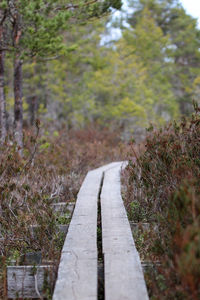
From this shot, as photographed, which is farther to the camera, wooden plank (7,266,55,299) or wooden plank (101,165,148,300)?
wooden plank (7,266,55,299)

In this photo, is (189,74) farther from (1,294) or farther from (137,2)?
(1,294)

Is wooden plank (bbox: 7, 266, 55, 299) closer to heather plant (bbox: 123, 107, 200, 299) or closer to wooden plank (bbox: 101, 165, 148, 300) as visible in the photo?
wooden plank (bbox: 101, 165, 148, 300)

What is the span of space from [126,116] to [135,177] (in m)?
13.2

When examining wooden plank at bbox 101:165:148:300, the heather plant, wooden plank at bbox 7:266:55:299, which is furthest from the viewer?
wooden plank at bbox 7:266:55:299

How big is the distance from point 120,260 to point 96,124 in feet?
46.1

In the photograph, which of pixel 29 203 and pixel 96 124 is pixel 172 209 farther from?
pixel 96 124

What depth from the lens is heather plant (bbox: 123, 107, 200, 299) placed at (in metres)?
1.91

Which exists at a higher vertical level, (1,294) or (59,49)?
(59,49)

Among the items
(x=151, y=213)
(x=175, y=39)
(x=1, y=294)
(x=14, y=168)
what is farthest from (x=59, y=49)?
(x=175, y=39)

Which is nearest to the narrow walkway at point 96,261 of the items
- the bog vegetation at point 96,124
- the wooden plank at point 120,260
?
the wooden plank at point 120,260

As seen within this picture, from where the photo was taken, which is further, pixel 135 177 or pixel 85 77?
pixel 85 77

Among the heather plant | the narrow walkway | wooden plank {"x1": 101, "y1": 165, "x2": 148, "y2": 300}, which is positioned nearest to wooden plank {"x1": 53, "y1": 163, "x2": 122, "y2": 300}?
the narrow walkway

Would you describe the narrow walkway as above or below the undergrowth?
above

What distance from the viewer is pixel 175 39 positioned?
2962 centimetres
